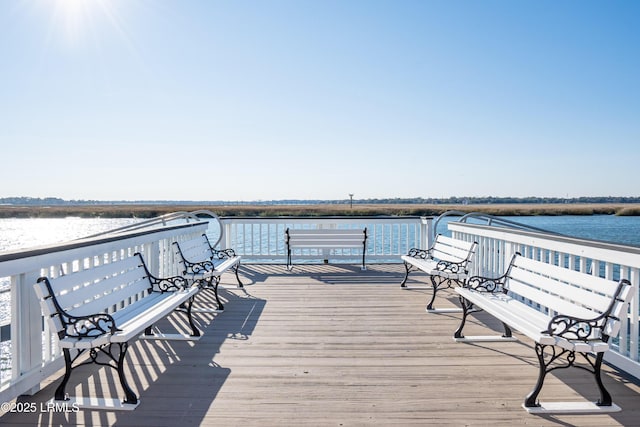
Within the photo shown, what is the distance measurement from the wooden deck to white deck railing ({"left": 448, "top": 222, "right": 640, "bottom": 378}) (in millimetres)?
220

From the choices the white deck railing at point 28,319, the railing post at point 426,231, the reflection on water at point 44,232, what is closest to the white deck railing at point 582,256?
the railing post at point 426,231

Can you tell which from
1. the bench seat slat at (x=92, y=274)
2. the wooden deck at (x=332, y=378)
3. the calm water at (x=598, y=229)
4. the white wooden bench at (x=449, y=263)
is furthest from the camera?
the calm water at (x=598, y=229)

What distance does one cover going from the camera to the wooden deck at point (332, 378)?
2.02 meters

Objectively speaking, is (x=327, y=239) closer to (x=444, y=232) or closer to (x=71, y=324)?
(x=71, y=324)

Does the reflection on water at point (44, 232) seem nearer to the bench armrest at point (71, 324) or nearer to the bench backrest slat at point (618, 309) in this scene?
the bench armrest at point (71, 324)

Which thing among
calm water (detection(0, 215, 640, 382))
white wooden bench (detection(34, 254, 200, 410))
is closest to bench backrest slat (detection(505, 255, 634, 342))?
white wooden bench (detection(34, 254, 200, 410))

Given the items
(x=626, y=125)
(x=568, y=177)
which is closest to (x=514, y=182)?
(x=568, y=177)

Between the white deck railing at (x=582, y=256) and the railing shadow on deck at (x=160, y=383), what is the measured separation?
8.24 ft

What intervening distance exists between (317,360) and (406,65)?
982 centimetres

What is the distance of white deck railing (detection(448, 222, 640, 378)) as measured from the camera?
7.82ft

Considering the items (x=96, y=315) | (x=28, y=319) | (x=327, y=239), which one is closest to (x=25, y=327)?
(x=28, y=319)

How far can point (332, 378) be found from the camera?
98.0 inches

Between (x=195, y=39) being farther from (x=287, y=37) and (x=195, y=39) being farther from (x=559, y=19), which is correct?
(x=559, y=19)

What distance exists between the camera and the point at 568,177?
2344 cm
